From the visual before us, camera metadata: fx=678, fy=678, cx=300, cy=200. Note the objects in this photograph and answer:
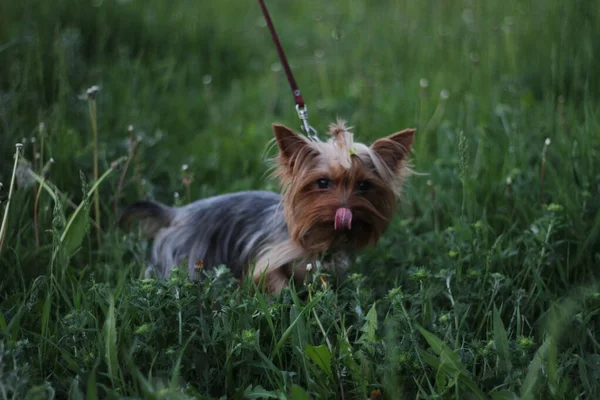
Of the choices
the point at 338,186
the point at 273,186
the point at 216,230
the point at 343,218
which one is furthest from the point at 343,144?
the point at 273,186

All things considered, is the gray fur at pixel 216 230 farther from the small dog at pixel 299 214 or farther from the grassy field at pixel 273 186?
the grassy field at pixel 273 186

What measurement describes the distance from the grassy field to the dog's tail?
5.1 inches

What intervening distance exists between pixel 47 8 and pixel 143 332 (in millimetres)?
4051

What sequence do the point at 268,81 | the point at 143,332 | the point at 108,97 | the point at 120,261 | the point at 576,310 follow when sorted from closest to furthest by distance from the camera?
the point at 143,332 < the point at 576,310 < the point at 120,261 < the point at 108,97 < the point at 268,81

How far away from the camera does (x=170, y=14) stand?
259 inches

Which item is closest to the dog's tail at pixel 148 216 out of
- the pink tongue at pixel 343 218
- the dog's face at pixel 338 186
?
the dog's face at pixel 338 186

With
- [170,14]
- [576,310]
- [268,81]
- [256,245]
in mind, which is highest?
[170,14]

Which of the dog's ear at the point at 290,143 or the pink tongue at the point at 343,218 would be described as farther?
the dog's ear at the point at 290,143

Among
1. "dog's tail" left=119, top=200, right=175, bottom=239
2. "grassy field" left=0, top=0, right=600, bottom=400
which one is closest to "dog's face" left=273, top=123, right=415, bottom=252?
"grassy field" left=0, top=0, right=600, bottom=400

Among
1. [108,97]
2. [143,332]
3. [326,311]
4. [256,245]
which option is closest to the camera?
[143,332]

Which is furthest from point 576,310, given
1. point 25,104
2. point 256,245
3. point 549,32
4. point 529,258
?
point 25,104

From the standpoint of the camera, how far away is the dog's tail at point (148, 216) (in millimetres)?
3611

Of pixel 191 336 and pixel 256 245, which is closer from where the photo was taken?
pixel 191 336

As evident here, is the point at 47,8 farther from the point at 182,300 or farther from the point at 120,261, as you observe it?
the point at 182,300
